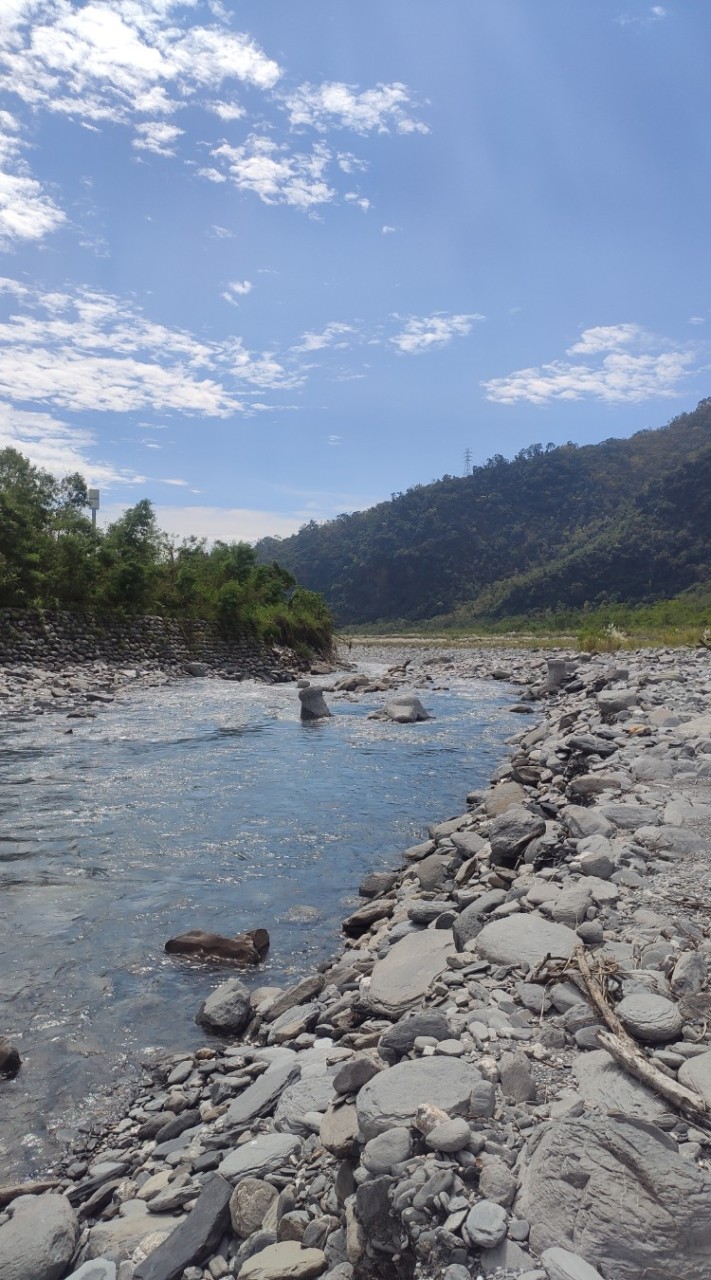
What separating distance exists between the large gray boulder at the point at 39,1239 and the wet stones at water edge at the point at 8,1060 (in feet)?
3.69

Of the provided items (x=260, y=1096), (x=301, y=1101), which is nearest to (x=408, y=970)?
(x=260, y=1096)

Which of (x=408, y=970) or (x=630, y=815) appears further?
(x=630, y=815)

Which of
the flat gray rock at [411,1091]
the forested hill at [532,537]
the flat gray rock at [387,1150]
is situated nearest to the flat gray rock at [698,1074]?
the flat gray rock at [411,1091]

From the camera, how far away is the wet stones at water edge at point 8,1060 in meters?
4.14

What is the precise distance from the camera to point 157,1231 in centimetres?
281

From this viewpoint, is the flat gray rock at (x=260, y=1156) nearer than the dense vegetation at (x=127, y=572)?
Yes

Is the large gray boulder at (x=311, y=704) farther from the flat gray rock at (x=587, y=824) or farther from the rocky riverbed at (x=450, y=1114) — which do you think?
the rocky riverbed at (x=450, y=1114)

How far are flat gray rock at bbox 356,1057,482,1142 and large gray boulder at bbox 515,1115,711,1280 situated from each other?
1.12 ft

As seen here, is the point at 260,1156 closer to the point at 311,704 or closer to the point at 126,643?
the point at 311,704

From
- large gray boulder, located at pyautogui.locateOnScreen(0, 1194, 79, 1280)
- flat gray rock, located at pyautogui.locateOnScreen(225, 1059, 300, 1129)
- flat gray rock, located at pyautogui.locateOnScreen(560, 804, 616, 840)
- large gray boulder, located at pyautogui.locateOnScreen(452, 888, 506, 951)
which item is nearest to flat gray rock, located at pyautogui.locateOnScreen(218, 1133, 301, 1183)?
flat gray rock, located at pyautogui.locateOnScreen(225, 1059, 300, 1129)

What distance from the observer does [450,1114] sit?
257cm

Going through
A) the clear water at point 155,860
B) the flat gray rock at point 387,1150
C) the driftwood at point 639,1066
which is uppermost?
the driftwood at point 639,1066

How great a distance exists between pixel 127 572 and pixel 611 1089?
30.0 metres

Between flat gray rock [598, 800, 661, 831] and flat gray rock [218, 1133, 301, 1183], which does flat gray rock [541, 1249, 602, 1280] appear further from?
flat gray rock [598, 800, 661, 831]
